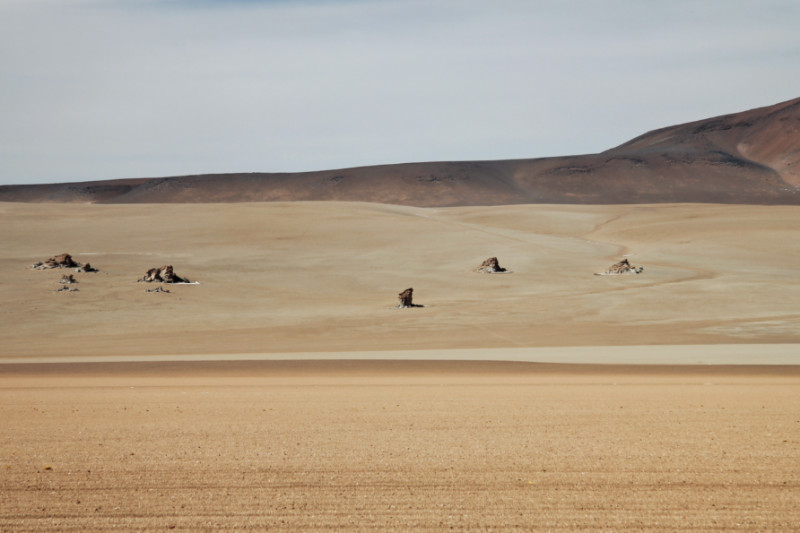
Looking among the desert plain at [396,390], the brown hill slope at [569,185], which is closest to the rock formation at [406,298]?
the desert plain at [396,390]

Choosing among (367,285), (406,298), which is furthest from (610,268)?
(406,298)

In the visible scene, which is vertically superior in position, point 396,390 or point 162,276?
point 396,390

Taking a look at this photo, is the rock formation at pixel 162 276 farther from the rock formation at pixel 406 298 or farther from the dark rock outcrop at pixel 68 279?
the rock formation at pixel 406 298

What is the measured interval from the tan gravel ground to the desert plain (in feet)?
0.13

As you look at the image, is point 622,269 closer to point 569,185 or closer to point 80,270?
point 80,270

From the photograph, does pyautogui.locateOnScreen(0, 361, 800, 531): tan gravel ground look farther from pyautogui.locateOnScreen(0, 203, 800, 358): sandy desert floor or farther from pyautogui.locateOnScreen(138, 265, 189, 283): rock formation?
pyautogui.locateOnScreen(138, 265, 189, 283): rock formation

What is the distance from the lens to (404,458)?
9.72m

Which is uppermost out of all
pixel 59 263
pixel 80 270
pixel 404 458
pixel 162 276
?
pixel 404 458

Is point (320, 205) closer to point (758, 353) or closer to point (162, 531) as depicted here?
point (758, 353)

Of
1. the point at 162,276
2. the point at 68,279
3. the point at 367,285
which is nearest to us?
the point at 68,279

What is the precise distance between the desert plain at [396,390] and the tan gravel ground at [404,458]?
40 mm

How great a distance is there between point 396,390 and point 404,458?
22.5 feet

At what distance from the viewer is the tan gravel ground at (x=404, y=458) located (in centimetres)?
758

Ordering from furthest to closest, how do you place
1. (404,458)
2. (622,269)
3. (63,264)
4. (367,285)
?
(622,269) < (367,285) < (63,264) < (404,458)
